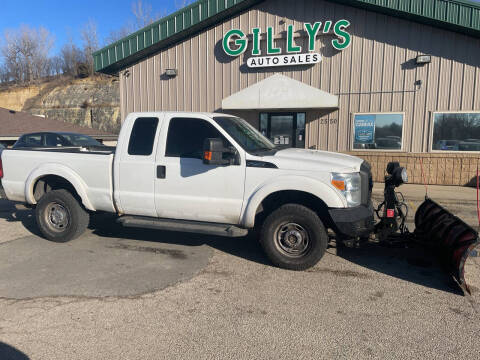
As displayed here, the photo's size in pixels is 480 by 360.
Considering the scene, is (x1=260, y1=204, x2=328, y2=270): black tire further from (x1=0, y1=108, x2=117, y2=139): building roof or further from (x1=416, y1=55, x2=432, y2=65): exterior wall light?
(x1=0, y1=108, x2=117, y2=139): building roof

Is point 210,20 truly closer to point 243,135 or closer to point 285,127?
point 285,127

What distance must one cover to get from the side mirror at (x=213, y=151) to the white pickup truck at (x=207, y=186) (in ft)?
0.04

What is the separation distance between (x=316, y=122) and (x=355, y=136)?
132cm

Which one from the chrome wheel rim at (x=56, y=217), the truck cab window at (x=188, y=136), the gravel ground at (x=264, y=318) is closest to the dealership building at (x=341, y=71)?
the truck cab window at (x=188, y=136)

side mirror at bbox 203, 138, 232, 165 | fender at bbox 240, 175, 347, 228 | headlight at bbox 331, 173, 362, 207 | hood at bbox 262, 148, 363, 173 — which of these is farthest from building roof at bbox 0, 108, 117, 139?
headlight at bbox 331, 173, 362, 207

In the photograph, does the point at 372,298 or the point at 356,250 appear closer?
the point at 372,298

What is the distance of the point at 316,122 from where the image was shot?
12281 millimetres

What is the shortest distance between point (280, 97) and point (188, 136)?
22.5 feet

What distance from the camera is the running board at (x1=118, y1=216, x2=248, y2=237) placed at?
15.7 ft

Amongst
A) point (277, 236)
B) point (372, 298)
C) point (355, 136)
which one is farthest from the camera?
point (355, 136)

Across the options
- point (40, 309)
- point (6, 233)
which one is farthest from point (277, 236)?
point (6, 233)

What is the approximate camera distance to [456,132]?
36.2 ft

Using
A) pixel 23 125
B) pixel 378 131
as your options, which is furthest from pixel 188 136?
pixel 23 125

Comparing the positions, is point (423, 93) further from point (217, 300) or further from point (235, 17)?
point (217, 300)
